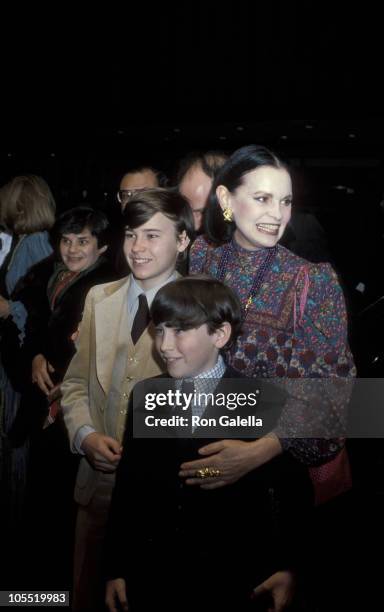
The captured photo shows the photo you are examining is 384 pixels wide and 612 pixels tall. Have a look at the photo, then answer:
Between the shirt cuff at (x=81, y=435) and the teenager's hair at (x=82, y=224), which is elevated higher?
the teenager's hair at (x=82, y=224)

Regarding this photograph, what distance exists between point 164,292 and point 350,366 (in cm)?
45

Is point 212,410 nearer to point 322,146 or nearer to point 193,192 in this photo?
point 193,192

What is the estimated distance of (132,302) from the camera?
169 centimetres

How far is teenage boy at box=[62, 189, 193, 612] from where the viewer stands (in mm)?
1624

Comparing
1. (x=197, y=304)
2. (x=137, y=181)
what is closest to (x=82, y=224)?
(x=137, y=181)

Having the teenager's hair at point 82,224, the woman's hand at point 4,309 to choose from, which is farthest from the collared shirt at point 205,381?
the woman's hand at point 4,309

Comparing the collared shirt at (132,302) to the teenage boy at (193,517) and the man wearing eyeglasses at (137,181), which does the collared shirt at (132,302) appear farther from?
the man wearing eyeglasses at (137,181)

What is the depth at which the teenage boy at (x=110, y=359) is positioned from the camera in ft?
5.33

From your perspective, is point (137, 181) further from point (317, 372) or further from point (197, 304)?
point (317, 372)

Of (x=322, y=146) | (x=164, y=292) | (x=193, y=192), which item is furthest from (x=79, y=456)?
(x=322, y=146)

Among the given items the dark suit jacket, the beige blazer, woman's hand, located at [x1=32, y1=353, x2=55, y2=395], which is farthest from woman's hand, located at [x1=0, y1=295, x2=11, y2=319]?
the dark suit jacket

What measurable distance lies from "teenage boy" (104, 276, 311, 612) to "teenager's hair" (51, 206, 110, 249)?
50 cm

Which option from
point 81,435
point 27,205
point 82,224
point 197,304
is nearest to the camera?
point 197,304

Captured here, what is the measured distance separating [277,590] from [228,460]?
330mm
